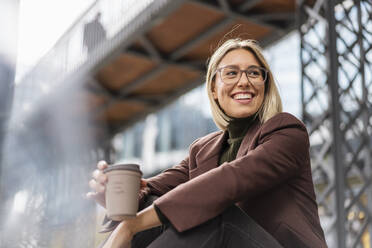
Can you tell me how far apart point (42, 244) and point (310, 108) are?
3201 mm

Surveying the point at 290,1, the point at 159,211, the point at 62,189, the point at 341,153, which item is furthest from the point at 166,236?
the point at 290,1

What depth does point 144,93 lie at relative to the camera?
879cm

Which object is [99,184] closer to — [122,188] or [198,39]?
[122,188]

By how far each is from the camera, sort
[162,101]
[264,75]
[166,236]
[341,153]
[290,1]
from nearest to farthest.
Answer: [166,236]
[264,75]
[341,153]
[290,1]
[162,101]


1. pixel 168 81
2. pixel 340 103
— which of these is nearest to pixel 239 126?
pixel 340 103

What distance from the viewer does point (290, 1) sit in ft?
18.2

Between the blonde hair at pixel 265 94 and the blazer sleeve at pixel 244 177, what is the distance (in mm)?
110

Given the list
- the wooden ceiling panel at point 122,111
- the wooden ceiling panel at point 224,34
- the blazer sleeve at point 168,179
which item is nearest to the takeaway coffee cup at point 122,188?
the blazer sleeve at point 168,179

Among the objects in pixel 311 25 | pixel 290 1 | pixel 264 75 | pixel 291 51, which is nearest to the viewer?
pixel 264 75

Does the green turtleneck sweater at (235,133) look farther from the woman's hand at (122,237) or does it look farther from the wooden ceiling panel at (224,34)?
the wooden ceiling panel at (224,34)

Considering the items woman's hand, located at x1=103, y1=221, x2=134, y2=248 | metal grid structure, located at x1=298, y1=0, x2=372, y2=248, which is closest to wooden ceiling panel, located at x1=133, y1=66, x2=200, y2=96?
metal grid structure, located at x1=298, y1=0, x2=372, y2=248

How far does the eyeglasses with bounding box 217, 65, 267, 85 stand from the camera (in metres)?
1.42

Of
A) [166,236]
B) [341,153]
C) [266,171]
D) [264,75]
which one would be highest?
[341,153]

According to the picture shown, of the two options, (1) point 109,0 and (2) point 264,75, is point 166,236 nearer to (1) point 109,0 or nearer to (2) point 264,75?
(2) point 264,75
